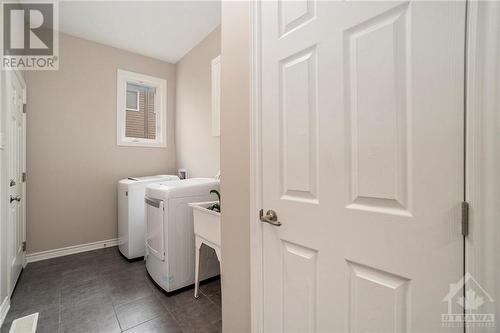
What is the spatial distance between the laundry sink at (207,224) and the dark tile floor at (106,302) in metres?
0.60

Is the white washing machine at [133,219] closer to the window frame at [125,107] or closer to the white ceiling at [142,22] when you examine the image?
the window frame at [125,107]

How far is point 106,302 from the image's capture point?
1.88 m

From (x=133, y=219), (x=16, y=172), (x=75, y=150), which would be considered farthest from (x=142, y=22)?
Result: (x=133, y=219)

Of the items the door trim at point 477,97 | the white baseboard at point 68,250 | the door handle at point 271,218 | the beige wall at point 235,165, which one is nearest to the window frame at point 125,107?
the white baseboard at point 68,250

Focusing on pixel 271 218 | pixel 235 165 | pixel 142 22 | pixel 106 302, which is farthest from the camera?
pixel 142 22

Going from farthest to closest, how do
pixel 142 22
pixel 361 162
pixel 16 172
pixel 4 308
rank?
pixel 142 22 < pixel 16 172 < pixel 4 308 < pixel 361 162

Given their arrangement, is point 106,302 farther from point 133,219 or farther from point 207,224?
point 207,224

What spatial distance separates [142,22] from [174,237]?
8.15 feet

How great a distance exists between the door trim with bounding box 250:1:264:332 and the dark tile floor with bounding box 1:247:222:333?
→ 732mm

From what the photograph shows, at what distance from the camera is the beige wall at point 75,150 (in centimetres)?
267

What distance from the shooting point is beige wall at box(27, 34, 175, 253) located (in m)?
2.67

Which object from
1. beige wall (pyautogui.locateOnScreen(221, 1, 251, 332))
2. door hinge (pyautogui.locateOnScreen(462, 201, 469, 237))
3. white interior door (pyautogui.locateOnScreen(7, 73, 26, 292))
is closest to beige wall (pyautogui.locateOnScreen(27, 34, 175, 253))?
white interior door (pyautogui.locateOnScreen(7, 73, 26, 292))

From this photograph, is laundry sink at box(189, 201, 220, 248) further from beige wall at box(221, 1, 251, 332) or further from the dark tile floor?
the dark tile floor

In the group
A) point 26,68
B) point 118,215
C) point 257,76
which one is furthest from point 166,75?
point 257,76
